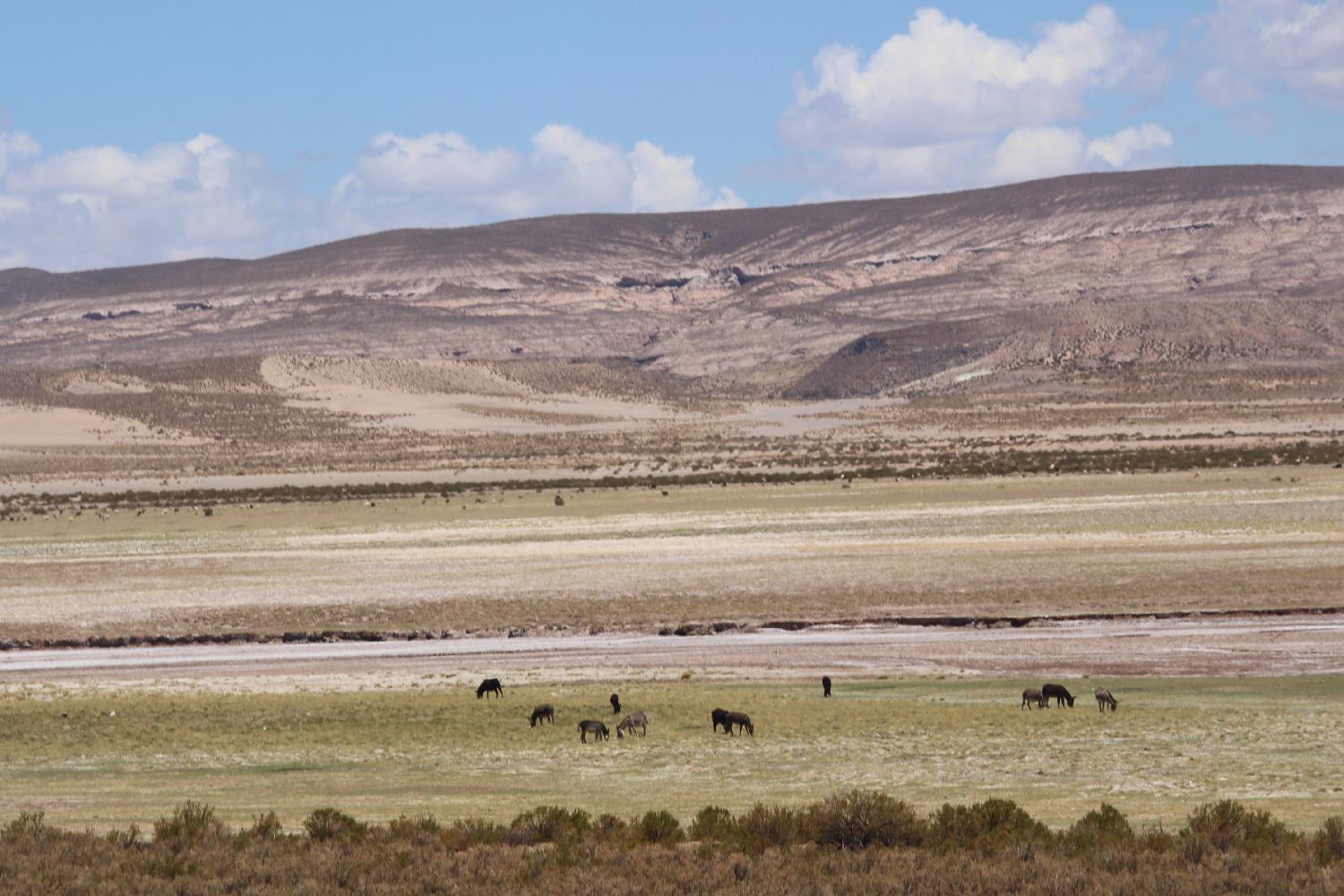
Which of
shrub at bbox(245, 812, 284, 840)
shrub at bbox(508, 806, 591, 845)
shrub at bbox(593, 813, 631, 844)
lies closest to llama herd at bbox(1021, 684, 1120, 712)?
shrub at bbox(593, 813, 631, 844)

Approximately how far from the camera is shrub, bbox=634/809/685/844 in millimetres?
13219

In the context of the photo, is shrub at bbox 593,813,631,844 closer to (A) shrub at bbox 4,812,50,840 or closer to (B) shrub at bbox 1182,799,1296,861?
(B) shrub at bbox 1182,799,1296,861

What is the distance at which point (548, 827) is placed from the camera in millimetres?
13594

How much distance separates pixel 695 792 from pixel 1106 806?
4839 millimetres

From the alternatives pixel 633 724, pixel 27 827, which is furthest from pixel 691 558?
pixel 27 827

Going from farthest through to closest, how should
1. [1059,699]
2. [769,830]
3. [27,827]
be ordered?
[1059,699]
[27,827]
[769,830]

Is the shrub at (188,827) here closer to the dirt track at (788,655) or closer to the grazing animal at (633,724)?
the grazing animal at (633,724)

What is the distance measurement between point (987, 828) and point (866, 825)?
94 centimetres

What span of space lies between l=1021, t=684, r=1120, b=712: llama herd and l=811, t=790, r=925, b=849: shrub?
28.7 ft

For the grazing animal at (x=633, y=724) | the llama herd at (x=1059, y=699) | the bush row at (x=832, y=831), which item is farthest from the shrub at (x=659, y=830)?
the llama herd at (x=1059, y=699)

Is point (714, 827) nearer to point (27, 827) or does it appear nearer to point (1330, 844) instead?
point (1330, 844)

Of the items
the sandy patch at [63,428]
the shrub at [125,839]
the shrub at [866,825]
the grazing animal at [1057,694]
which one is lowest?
the grazing animal at [1057,694]

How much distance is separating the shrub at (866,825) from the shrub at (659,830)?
1086 mm

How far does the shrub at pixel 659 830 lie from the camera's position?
13219 mm
